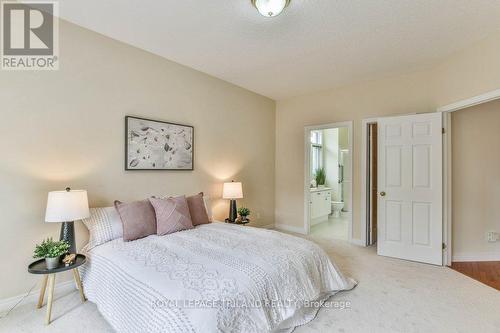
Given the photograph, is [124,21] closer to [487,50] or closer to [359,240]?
[487,50]

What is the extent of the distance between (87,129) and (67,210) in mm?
953

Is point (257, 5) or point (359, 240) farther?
point (359, 240)

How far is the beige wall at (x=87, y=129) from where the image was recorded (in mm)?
2227

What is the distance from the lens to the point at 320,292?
228 centimetres

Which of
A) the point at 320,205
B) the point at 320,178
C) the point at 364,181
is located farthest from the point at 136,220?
the point at 320,178

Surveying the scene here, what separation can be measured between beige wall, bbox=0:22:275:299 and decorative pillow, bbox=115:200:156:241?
39cm

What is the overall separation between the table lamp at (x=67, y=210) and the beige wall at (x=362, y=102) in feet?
11.9

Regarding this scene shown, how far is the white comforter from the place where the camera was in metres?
1.44

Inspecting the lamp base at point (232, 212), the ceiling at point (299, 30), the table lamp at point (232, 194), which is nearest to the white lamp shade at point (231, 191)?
the table lamp at point (232, 194)

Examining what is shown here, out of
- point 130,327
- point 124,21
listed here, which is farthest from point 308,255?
point 124,21

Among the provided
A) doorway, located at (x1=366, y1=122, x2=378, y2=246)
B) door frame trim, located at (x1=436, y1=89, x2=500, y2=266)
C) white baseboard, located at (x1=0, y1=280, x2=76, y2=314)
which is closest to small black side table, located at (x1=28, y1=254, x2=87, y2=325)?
white baseboard, located at (x1=0, y1=280, x2=76, y2=314)

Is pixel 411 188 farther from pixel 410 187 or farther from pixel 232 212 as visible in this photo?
pixel 232 212

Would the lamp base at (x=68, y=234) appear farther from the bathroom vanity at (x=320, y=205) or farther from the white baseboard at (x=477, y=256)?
the white baseboard at (x=477, y=256)

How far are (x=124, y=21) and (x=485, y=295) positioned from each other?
14.8ft
